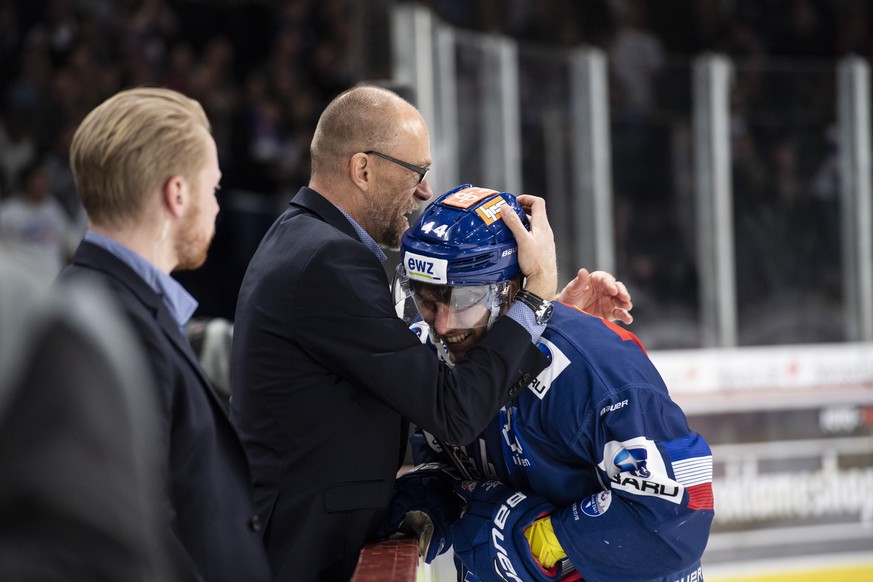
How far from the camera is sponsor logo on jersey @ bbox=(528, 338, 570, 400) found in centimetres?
191

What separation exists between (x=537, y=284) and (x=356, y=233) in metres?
0.45

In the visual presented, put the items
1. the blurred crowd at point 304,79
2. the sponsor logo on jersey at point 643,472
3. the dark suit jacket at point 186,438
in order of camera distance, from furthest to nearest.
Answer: the blurred crowd at point 304,79
the sponsor logo on jersey at point 643,472
the dark suit jacket at point 186,438

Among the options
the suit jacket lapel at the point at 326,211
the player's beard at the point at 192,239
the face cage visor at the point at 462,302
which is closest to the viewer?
the player's beard at the point at 192,239

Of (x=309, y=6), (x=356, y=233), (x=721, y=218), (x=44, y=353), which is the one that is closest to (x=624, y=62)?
(x=721, y=218)

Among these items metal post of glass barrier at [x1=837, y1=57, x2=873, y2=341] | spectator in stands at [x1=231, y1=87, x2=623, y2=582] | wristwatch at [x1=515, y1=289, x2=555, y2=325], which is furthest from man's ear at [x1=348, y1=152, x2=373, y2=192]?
metal post of glass barrier at [x1=837, y1=57, x2=873, y2=341]

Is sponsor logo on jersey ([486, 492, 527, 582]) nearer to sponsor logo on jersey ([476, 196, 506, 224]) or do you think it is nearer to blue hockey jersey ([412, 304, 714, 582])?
blue hockey jersey ([412, 304, 714, 582])

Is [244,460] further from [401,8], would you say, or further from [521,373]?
[401,8]

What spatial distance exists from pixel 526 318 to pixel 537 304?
1.4 inches

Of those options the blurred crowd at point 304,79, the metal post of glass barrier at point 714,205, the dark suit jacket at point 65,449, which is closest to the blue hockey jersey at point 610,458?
the dark suit jacket at point 65,449

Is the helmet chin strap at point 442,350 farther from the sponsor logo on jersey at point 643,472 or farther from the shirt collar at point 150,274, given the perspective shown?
the shirt collar at point 150,274

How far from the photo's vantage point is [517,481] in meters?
2.00

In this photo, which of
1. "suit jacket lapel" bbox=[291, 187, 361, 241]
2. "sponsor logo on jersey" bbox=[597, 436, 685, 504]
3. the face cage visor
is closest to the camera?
"sponsor logo on jersey" bbox=[597, 436, 685, 504]

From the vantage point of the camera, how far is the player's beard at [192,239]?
1.61 m

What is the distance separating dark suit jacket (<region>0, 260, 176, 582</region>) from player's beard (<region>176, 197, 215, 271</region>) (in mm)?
925
